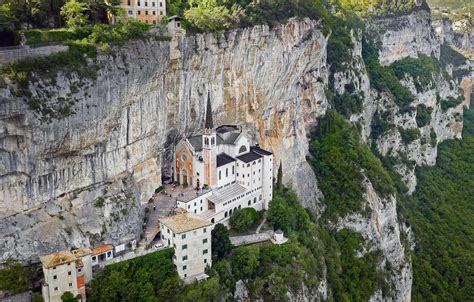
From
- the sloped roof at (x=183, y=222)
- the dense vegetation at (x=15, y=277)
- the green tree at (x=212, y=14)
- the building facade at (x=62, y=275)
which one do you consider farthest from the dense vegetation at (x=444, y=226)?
the dense vegetation at (x=15, y=277)

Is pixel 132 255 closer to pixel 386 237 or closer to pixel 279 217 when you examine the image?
pixel 279 217

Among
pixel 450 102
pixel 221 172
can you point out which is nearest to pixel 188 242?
pixel 221 172

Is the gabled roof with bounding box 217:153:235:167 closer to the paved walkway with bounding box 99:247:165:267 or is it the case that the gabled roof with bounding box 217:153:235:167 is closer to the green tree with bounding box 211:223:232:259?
the green tree with bounding box 211:223:232:259

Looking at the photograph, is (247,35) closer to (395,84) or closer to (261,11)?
(261,11)

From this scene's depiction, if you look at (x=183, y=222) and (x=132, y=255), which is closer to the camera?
(x=132, y=255)

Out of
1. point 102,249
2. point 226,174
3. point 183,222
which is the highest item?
point 226,174

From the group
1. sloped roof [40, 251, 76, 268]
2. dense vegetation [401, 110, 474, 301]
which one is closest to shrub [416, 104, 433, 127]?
dense vegetation [401, 110, 474, 301]
